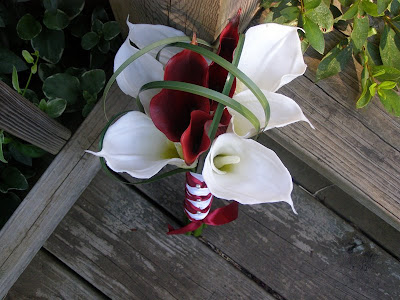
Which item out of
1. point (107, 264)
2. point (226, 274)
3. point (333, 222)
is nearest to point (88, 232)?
point (107, 264)

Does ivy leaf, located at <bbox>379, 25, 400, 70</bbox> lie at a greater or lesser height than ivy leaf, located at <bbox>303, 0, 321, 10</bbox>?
lesser

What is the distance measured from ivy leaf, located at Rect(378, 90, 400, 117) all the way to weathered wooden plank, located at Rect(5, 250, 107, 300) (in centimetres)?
71

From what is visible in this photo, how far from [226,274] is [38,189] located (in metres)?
0.45

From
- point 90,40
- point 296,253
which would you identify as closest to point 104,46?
point 90,40

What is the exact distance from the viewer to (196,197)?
2.50ft

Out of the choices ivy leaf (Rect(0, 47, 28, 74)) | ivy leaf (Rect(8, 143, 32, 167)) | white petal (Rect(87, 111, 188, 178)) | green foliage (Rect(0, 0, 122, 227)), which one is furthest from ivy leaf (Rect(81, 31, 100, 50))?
white petal (Rect(87, 111, 188, 178))

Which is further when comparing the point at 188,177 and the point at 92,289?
the point at 92,289

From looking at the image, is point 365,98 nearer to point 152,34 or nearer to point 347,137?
point 347,137

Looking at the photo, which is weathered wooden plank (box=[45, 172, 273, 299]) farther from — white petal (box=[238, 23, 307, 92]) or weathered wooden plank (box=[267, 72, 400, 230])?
white petal (box=[238, 23, 307, 92])

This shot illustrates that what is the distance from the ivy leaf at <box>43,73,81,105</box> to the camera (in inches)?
30.4

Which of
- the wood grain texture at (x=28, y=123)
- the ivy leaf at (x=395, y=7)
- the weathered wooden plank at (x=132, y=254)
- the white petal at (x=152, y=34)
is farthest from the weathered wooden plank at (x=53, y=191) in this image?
the ivy leaf at (x=395, y=7)

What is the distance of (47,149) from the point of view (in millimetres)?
746

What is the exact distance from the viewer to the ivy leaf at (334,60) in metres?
0.70

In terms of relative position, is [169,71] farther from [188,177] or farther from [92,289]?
[92,289]
